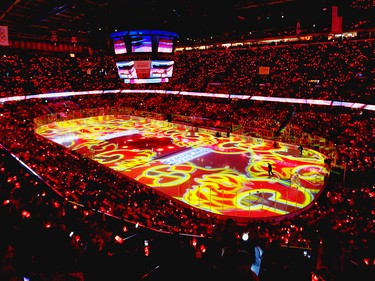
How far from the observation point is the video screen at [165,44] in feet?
47.1

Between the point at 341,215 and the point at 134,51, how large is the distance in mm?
11631

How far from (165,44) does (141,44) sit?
1.24m

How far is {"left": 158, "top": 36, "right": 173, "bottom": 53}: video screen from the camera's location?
566 inches

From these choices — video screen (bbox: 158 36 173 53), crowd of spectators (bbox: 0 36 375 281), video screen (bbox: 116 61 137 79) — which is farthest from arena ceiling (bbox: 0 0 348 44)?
crowd of spectators (bbox: 0 36 375 281)

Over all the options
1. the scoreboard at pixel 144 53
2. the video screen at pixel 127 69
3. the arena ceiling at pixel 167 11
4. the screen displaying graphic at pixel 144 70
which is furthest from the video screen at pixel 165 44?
the video screen at pixel 127 69

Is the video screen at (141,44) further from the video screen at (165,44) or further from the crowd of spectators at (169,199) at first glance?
the crowd of spectators at (169,199)

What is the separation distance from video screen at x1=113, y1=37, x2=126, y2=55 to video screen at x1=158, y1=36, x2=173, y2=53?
186 cm

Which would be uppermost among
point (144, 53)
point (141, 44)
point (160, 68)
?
point (141, 44)

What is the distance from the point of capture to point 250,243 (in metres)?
5.27

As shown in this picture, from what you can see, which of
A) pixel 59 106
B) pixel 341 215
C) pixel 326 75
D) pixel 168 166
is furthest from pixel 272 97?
pixel 59 106

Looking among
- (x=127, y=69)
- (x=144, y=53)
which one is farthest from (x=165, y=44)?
(x=127, y=69)

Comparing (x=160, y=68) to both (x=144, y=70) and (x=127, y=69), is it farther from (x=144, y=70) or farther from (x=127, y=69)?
(x=127, y=69)

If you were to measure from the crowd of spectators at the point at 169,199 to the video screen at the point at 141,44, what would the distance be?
6.39 meters

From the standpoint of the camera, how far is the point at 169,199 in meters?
13.1
